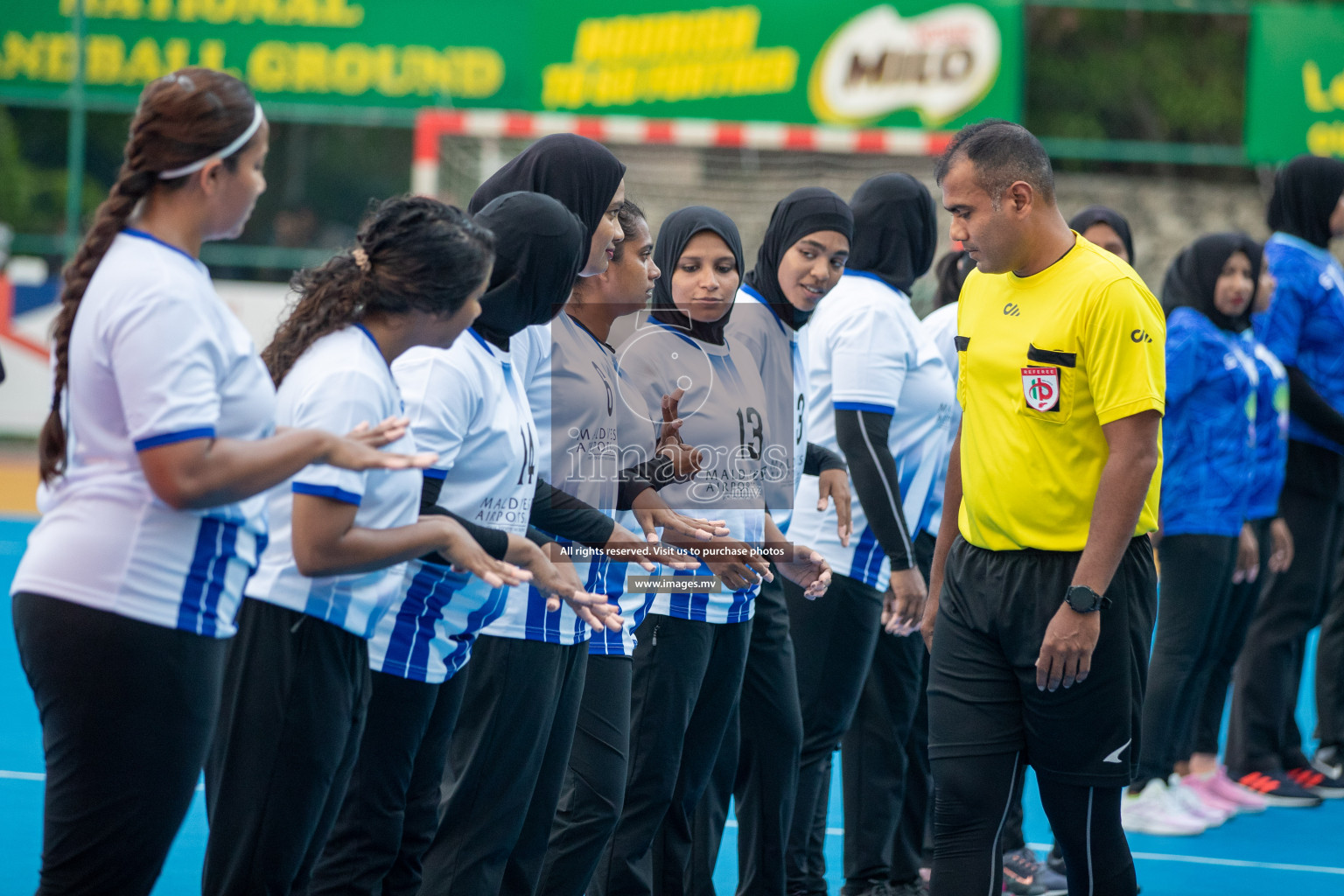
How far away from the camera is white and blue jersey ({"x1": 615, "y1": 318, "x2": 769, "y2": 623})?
Answer: 3.86 m

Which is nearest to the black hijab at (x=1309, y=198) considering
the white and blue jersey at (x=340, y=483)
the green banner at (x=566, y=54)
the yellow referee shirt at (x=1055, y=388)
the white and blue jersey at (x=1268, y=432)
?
the white and blue jersey at (x=1268, y=432)

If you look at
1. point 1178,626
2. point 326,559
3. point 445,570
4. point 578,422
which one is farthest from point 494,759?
point 1178,626

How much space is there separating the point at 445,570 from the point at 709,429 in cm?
110


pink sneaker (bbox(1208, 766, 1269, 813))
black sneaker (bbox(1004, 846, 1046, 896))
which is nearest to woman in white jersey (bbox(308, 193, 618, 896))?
black sneaker (bbox(1004, 846, 1046, 896))

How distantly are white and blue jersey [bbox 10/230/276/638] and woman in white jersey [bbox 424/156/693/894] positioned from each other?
0.79m

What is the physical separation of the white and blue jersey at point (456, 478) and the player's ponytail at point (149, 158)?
671 millimetres

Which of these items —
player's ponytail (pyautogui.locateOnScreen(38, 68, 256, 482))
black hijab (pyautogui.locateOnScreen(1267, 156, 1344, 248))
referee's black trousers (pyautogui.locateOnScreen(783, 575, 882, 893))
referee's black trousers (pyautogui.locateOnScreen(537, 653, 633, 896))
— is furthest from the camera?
black hijab (pyautogui.locateOnScreen(1267, 156, 1344, 248))

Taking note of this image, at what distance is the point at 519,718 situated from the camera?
10.2 ft

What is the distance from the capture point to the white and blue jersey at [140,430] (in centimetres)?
231

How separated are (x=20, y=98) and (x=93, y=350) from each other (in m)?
15.1

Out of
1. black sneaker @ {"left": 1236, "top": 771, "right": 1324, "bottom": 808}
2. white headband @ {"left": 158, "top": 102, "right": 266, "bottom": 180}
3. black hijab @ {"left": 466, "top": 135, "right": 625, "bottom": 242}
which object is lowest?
black sneaker @ {"left": 1236, "top": 771, "right": 1324, "bottom": 808}

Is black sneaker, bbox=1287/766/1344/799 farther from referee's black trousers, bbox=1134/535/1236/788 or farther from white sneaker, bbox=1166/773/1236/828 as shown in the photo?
referee's black trousers, bbox=1134/535/1236/788

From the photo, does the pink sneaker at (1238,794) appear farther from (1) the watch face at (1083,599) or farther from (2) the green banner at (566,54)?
(2) the green banner at (566,54)

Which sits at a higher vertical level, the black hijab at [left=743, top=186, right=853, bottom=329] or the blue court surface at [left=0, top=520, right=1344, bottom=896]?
the black hijab at [left=743, top=186, right=853, bottom=329]
